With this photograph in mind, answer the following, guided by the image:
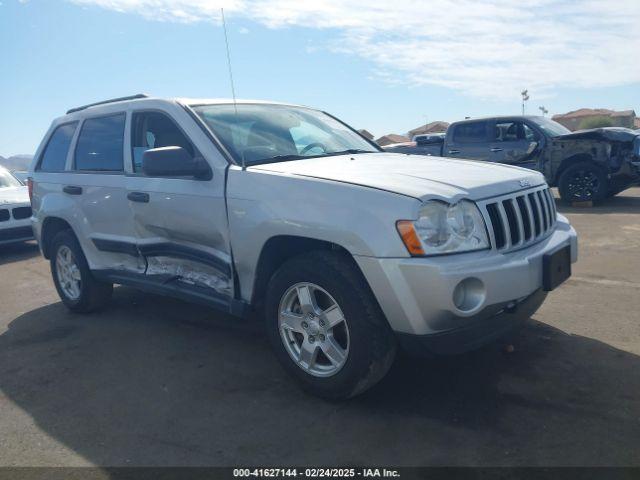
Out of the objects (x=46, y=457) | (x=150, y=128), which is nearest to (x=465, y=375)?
(x=46, y=457)

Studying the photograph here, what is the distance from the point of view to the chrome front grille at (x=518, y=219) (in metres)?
2.97

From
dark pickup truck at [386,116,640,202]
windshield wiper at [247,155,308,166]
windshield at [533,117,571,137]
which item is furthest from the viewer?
windshield at [533,117,571,137]

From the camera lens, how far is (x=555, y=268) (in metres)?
3.16

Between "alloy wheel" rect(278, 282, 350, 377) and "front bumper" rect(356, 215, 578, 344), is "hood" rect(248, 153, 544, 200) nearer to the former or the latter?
"front bumper" rect(356, 215, 578, 344)

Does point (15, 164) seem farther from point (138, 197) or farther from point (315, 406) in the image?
point (315, 406)

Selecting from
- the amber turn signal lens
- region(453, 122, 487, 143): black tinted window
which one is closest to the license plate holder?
the amber turn signal lens

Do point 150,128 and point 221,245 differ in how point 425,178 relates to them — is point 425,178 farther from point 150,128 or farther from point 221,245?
point 150,128

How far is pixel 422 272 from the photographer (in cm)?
269

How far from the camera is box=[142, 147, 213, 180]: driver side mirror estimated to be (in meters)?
3.52

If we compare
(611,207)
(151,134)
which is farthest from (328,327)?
(611,207)

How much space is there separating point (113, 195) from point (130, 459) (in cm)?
236

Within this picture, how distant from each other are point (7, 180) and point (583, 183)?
10537mm

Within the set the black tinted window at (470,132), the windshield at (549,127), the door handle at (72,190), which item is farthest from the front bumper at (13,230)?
the windshield at (549,127)

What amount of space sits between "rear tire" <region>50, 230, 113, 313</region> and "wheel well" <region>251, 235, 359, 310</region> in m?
2.28
